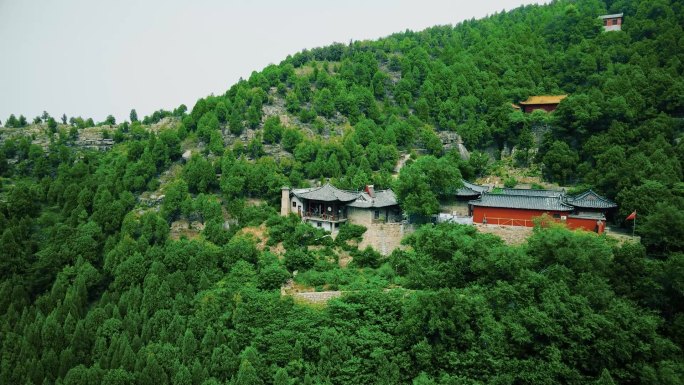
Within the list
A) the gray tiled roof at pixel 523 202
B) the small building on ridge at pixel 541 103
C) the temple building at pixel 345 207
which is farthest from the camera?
the small building on ridge at pixel 541 103

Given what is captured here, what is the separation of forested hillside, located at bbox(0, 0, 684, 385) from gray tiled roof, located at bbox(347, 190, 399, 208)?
1.29m

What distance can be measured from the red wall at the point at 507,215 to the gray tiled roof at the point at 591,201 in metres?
0.76

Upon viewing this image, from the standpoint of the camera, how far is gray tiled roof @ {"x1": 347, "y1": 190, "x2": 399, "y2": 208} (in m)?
24.1

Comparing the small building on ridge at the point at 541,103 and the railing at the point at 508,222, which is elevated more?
the small building on ridge at the point at 541,103

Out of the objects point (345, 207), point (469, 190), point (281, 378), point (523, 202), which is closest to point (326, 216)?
point (345, 207)

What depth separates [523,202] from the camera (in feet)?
68.1

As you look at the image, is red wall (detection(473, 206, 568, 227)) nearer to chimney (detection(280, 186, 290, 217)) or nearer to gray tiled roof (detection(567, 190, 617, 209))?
gray tiled roof (detection(567, 190, 617, 209))

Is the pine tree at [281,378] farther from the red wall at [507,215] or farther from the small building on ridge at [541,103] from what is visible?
the small building on ridge at [541,103]

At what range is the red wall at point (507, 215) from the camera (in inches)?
805

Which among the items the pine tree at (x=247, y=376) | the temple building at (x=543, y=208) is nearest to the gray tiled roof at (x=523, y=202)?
the temple building at (x=543, y=208)

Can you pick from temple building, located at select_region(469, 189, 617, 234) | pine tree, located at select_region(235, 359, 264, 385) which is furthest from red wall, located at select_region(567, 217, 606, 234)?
pine tree, located at select_region(235, 359, 264, 385)

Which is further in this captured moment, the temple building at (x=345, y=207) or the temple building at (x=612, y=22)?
the temple building at (x=612, y=22)

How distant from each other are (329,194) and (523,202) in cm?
916

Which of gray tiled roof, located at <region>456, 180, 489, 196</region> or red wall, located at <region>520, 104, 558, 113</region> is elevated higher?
red wall, located at <region>520, 104, 558, 113</region>
